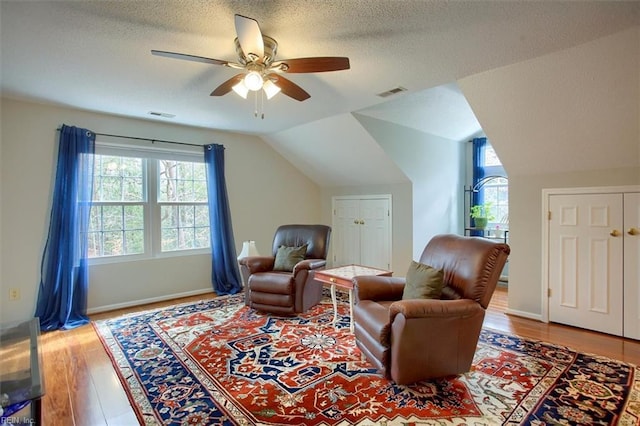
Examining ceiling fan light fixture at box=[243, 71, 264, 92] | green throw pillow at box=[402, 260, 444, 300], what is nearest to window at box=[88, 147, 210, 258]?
ceiling fan light fixture at box=[243, 71, 264, 92]

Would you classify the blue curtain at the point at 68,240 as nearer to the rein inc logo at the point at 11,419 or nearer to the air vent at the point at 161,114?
the air vent at the point at 161,114

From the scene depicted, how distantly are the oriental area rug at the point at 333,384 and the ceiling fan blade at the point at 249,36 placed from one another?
82.7 inches

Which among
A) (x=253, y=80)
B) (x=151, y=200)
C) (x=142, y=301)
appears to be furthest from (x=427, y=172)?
(x=142, y=301)

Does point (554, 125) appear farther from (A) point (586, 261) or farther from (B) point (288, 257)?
(B) point (288, 257)

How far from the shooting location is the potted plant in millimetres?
5008

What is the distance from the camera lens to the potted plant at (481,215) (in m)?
5.01

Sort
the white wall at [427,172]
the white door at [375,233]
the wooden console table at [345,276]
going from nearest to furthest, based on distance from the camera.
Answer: the wooden console table at [345,276]
the white wall at [427,172]
the white door at [375,233]

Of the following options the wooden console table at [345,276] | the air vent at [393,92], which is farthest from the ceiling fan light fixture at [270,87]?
the wooden console table at [345,276]

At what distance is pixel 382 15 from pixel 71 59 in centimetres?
226

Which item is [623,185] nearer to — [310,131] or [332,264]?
[310,131]

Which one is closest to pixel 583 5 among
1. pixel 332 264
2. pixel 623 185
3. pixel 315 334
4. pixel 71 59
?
pixel 623 185

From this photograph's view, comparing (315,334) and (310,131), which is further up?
(310,131)

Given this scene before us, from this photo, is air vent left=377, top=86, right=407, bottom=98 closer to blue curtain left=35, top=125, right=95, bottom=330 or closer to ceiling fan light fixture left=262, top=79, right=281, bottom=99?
Result: ceiling fan light fixture left=262, top=79, right=281, bottom=99

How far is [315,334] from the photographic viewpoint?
307cm
